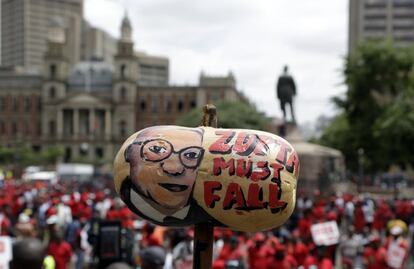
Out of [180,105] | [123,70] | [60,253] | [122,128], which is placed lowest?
[122,128]

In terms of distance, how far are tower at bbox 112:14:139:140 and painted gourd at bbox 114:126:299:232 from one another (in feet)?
302

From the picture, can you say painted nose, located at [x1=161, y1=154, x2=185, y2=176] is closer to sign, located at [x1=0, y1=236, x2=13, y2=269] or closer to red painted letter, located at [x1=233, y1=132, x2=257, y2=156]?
red painted letter, located at [x1=233, y1=132, x2=257, y2=156]

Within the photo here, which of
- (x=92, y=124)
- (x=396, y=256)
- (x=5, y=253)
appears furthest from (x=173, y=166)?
(x=92, y=124)

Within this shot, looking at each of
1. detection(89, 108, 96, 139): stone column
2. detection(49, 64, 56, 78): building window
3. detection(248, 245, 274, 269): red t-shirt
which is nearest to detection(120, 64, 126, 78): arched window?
detection(89, 108, 96, 139): stone column

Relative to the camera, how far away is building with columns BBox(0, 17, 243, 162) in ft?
315

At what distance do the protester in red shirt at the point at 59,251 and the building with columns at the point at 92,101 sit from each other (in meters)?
84.6

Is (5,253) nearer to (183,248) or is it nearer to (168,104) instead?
(183,248)

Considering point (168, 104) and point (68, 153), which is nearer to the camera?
point (68, 153)

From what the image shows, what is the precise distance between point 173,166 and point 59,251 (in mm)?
6331

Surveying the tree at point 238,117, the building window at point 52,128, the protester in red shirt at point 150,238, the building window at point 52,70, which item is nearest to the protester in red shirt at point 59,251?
the protester in red shirt at point 150,238

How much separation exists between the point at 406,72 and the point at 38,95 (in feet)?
223

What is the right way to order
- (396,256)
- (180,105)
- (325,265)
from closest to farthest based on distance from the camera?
1. (325,265)
2. (396,256)
3. (180,105)

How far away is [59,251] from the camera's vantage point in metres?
8.84

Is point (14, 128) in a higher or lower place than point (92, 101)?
lower
